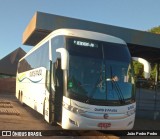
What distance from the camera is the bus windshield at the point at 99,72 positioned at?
37.6 ft

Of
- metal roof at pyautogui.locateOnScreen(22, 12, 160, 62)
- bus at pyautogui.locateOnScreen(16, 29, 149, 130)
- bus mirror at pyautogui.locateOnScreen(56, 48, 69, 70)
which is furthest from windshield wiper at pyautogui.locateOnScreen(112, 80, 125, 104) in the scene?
metal roof at pyautogui.locateOnScreen(22, 12, 160, 62)

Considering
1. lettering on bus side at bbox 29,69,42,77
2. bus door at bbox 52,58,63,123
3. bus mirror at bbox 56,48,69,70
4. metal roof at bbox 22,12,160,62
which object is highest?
metal roof at bbox 22,12,160,62

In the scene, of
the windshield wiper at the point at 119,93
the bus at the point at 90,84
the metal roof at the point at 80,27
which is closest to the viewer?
the bus at the point at 90,84

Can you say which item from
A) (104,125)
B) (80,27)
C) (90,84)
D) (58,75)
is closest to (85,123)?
(104,125)

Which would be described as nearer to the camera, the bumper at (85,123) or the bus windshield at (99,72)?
the bumper at (85,123)

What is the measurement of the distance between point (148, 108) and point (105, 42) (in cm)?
1043

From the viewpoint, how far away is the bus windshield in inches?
451

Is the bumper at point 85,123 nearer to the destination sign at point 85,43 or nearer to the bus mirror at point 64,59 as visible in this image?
the bus mirror at point 64,59

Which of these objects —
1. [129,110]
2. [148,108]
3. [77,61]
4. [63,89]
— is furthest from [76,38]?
[148,108]

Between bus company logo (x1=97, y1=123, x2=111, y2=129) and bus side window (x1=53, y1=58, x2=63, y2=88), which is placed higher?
bus side window (x1=53, y1=58, x2=63, y2=88)

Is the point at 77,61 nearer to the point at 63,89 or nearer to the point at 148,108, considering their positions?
the point at 63,89

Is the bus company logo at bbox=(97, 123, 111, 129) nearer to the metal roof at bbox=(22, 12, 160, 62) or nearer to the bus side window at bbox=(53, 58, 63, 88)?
the bus side window at bbox=(53, 58, 63, 88)

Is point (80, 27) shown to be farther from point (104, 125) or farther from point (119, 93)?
point (104, 125)

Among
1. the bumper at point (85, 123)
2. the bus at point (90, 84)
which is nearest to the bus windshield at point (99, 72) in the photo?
the bus at point (90, 84)
